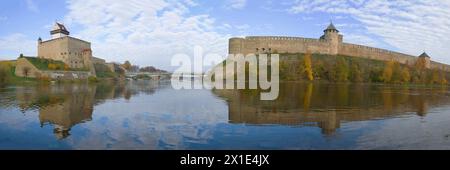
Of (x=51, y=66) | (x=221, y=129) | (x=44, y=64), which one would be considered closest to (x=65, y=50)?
(x=44, y=64)

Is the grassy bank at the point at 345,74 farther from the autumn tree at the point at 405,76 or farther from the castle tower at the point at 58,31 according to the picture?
the castle tower at the point at 58,31

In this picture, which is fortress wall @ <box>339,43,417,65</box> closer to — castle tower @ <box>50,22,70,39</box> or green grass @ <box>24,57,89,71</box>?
green grass @ <box>24,57,89,71</box>

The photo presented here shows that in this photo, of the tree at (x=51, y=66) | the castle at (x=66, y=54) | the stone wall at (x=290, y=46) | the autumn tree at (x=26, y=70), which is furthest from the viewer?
the stone wall at (x=290, y=46)

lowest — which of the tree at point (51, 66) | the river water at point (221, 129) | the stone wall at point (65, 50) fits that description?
the river water at point (221, 129)

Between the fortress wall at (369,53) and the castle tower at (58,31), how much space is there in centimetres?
6811

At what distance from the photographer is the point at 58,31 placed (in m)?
76.1

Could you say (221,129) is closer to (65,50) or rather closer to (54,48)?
(65,50)

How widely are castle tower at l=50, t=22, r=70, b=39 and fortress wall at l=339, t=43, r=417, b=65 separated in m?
68.1

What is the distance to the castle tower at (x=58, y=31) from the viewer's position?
76062mm

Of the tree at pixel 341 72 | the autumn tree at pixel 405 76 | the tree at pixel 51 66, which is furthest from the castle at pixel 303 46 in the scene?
the tree at pixel 51 66

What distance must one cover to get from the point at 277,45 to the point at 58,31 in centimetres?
5211

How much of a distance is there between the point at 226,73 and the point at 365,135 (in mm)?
60713
